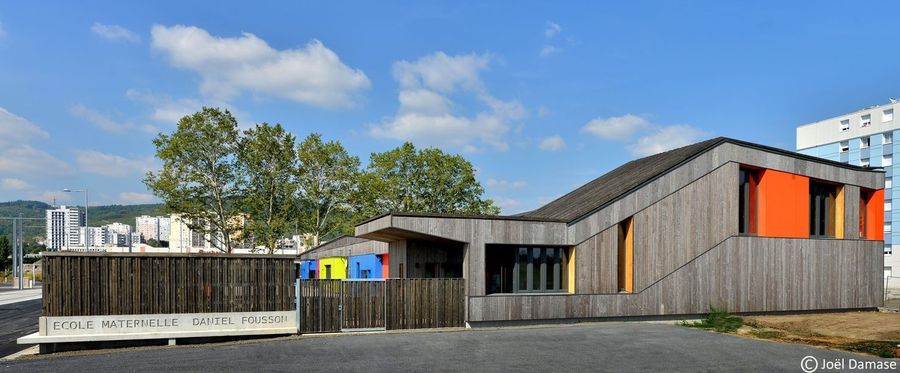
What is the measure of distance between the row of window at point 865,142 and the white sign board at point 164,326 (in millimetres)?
80269

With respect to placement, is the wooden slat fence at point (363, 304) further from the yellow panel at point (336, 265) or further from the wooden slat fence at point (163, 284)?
the yellow panel at point (336, 265)

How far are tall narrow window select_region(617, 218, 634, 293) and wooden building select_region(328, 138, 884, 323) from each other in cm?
4

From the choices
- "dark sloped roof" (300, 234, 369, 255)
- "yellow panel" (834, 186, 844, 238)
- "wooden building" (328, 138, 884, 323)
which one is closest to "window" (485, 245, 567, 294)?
"wooden building" (328, 138, 884, 323)

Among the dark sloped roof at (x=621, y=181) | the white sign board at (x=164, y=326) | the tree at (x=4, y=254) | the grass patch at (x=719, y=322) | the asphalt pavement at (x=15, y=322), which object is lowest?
the tree at (x=4, y=254)

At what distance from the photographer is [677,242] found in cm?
2353

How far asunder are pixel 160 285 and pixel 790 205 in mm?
23452

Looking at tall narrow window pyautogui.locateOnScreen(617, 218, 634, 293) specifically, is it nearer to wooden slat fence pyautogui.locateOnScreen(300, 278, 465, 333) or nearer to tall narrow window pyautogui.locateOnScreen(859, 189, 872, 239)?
wooden slat fence pyautogui.locateOnScreen(300, 278, 465, 333)

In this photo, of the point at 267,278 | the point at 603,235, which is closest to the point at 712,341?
the point at 603,235

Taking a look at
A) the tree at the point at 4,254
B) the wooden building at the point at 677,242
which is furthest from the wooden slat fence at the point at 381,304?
the tree at the point at 4,254

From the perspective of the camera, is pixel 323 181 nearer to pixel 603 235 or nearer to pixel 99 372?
pixel 603 235

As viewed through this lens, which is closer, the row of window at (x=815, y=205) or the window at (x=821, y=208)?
the row of window at (x=815, y=205)

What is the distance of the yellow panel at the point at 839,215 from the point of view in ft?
88.4

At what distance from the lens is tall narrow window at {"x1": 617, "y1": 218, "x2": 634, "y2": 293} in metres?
22.8

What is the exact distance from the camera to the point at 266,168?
168 ft
